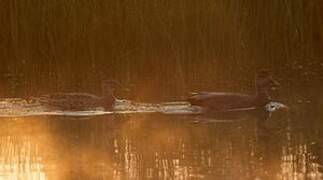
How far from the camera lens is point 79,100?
8.92 meters

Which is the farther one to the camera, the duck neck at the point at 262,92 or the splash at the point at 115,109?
the duck neck at the point at 262,92

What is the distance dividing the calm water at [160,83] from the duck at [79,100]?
10cm

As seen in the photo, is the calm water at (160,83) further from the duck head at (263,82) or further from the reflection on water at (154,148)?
the duck head at (263,82)

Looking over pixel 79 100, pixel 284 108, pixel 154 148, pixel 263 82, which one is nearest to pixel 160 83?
pixel 263 82

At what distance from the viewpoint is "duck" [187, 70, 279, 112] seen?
8844mm

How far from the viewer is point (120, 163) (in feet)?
21.2

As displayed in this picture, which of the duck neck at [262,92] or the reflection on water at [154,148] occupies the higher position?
the duck neck at [262,92]

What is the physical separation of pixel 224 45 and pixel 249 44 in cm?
49

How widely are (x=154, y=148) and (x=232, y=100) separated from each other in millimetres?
2234

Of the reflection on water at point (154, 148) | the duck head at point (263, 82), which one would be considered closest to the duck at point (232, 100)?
the duck head at point (263, 82)

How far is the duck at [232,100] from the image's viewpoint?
884 cm

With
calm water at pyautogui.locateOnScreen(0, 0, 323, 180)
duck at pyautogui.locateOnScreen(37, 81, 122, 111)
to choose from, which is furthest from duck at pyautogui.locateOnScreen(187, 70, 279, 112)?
duck at pyautogui.locateOnScreen(37, 81, 122, 111)

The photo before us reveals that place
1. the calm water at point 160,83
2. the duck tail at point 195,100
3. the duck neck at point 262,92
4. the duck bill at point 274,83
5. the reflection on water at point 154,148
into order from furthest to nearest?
the duck bill at point 274,83, the duck neck at point 262,92, the duck tail at point 195,100, the calm water at point 160,83, the reflection on water at point 154,148

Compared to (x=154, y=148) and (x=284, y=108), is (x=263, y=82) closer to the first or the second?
(x=284, y=108)
